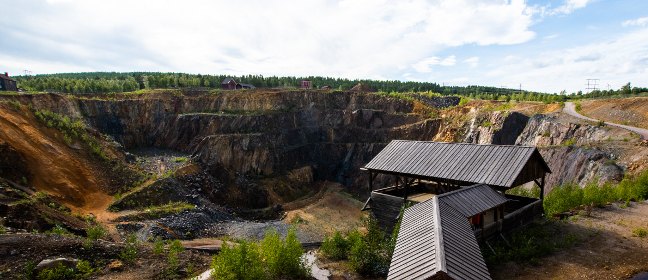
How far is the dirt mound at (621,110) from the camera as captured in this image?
33.6 meters

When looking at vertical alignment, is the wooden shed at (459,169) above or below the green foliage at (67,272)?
above

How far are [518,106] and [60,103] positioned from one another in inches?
2206

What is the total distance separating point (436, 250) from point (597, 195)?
62.2ft

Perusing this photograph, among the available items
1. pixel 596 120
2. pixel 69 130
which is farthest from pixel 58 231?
pixel 596 120

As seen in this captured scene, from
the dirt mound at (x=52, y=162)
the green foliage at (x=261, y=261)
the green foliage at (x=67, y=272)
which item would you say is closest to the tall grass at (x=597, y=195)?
the green foliage at (x=261, y=261)

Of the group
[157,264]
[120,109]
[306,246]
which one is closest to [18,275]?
[157,264]

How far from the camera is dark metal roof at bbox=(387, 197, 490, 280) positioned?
22.4ft

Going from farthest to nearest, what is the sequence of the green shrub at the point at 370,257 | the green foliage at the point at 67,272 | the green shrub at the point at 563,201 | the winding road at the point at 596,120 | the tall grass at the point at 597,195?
1. the winding road at the point at 596,120
2. the tall grass at the point at 597,195
3. the green shrub at the point at 563,201
4. the green shrub at the point at 370,257
5. the green foliage at the point at 67,272

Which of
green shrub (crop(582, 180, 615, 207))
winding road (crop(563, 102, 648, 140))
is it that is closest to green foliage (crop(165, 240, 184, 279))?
green shrub (crop(582, 180, 615, 207))

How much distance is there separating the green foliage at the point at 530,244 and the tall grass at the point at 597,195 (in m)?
3.16

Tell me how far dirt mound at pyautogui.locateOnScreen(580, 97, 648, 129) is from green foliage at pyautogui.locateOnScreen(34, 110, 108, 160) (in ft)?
158

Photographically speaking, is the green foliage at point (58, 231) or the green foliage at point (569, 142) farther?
the green foliage at point (569, 142)

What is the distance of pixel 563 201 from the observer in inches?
814

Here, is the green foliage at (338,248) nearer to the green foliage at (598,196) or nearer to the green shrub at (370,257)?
the green shrub at (370,257)
